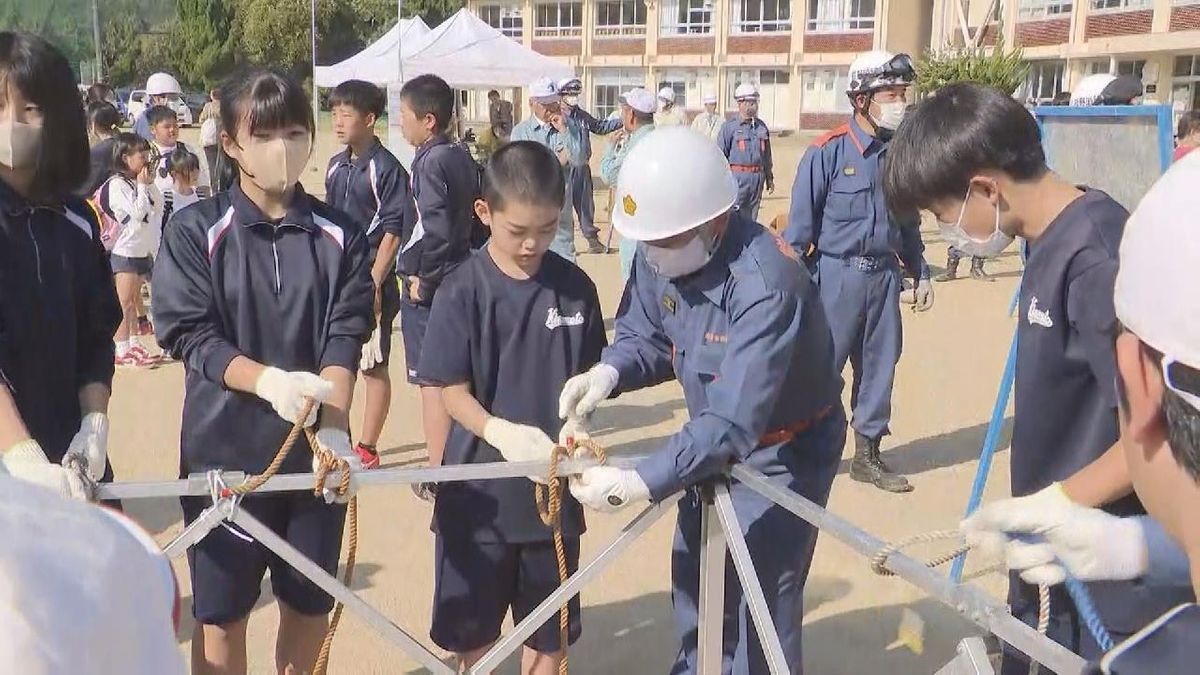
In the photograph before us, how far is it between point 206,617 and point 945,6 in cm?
4120

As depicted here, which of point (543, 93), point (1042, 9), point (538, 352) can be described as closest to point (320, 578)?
point (538, 352)

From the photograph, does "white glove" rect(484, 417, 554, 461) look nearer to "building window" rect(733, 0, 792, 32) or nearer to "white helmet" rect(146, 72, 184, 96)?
"white helmet" rect(146, 72, 184, 96)

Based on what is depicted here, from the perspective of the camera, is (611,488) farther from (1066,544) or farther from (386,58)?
(386,58)

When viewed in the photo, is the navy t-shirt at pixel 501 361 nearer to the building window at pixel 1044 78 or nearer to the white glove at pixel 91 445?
the white glove at pixel 91 445

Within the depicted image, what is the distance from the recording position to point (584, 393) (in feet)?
8.46

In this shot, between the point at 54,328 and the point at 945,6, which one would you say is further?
the point at 945,6

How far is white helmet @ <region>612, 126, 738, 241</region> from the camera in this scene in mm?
2381

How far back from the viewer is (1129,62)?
3111 cm

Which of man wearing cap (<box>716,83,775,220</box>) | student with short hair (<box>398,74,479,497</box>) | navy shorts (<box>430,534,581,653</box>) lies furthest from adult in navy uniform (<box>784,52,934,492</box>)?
man wearing cap (<box>716,83,775,220</box>)

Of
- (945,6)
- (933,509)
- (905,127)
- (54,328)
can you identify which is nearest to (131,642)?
(54,328)

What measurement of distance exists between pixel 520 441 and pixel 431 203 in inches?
109

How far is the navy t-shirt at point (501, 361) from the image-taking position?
2717 mm

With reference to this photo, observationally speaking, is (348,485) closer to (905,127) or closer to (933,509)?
(905,127)

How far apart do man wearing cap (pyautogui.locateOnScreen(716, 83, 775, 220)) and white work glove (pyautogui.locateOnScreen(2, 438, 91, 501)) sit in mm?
9015
